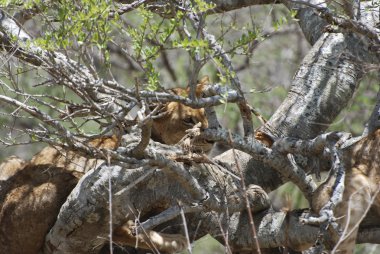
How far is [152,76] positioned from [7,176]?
186 cm

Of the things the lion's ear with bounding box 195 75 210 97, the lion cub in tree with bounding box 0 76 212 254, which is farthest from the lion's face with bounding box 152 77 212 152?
the lion cub in tree with bounding box 0 76 212 254

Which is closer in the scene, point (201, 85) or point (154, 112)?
point (154, 112)

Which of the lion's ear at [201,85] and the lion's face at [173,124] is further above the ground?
the lion's ear at [201,85]

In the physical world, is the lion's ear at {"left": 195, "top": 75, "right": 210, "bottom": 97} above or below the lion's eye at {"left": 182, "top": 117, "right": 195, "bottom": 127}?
above

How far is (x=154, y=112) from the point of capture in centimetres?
416

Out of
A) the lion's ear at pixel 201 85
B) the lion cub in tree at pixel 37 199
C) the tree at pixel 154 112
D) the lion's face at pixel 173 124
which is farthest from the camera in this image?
the lion's face at pixel 173 124

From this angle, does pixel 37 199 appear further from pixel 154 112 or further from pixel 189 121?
pixel 189 121

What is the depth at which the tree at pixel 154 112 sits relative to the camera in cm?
422

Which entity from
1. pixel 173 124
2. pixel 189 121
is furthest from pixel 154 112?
pixel 189 121

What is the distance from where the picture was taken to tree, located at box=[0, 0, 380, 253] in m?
4.22

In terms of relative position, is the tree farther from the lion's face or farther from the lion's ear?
the lion's face

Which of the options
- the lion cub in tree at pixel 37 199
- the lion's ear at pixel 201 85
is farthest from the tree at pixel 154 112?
the lion's ear at pixel 201 85

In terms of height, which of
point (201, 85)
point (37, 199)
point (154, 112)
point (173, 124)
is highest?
point (201, 85)

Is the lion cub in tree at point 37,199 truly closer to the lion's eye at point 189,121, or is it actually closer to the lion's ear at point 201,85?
the lion's ear at point 201,85
